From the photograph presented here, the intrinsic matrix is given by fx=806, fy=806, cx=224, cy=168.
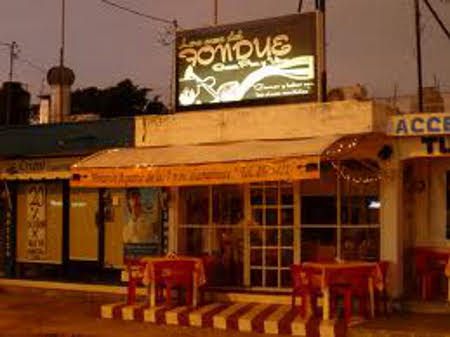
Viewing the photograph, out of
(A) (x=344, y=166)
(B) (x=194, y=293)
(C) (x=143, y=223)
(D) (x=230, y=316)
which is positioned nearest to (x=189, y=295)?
(B) (x=194, y=293)

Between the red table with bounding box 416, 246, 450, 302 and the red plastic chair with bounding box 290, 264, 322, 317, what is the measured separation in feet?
6.93

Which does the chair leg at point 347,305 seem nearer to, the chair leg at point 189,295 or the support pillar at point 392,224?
the support pillar at point 392,224

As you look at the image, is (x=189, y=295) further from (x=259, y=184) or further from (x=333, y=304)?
(x=333, y=304)

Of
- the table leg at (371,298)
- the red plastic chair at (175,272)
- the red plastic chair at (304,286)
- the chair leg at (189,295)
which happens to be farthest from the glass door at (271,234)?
the table leg at (371,298)

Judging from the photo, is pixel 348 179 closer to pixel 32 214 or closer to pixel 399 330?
pixel 399 330

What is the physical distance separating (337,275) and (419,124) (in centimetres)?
279

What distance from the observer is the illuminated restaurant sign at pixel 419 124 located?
12508 mm

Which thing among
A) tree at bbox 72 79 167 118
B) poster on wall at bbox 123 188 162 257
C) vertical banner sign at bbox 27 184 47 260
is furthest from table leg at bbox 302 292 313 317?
tree at bbox 72 79 167 118

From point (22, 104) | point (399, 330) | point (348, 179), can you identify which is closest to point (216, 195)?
point (348, 179)

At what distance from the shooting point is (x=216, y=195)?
15180mm

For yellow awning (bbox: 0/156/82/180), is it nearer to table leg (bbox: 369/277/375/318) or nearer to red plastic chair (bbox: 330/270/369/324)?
red plastic chair (bbox: 330/270/369/324)

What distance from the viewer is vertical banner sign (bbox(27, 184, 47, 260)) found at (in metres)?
17.5

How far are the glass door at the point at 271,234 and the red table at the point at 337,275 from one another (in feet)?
A: 7.13

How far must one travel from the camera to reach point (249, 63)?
14383mm
